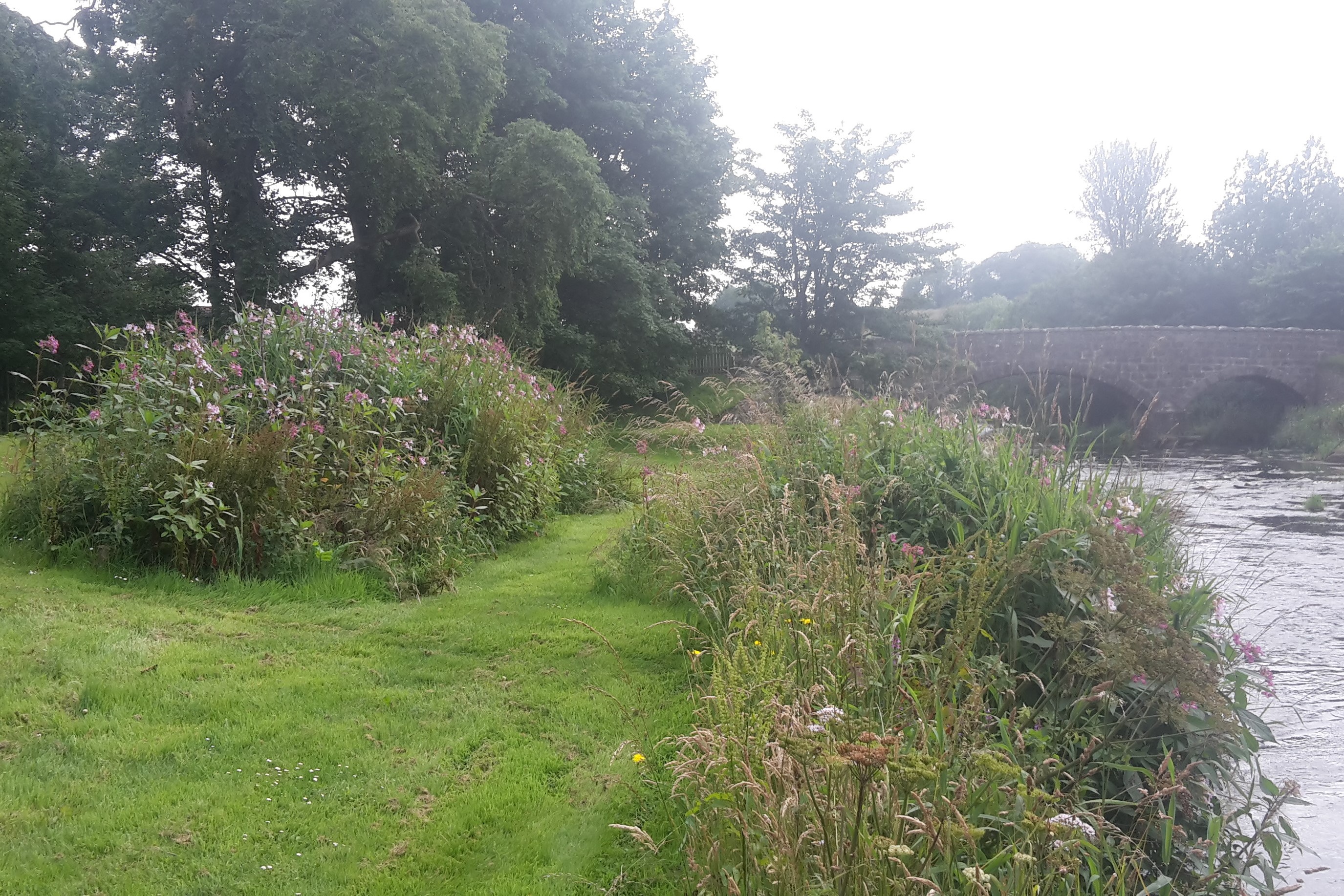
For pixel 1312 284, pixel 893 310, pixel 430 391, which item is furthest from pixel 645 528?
pixel 1312 284

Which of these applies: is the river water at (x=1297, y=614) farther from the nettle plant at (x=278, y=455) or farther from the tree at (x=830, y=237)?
the tree at (x=830, y=237)

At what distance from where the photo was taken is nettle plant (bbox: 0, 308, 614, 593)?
4.79 m

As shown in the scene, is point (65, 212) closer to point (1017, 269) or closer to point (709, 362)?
point (709, 362)

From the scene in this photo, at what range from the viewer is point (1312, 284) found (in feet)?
103

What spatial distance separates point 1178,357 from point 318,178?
2412 cm

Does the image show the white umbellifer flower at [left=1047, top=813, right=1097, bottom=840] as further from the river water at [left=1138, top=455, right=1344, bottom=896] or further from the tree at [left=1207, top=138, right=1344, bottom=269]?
the tree at [left=1207, top=138, right=1344, bottom=269]

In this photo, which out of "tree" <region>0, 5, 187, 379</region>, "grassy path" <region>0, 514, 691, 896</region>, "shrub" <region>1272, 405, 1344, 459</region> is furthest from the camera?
"shrub" <region>1272, 405, 1344, 459</region>

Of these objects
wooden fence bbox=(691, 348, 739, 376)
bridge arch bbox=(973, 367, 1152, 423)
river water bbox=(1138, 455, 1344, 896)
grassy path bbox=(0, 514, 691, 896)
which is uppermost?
wooden fence bbox=(691, 348, 739, 376)

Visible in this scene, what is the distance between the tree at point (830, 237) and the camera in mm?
25000

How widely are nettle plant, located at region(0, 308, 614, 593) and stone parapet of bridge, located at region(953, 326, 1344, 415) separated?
20.8 m

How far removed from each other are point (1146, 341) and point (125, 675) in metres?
27.5

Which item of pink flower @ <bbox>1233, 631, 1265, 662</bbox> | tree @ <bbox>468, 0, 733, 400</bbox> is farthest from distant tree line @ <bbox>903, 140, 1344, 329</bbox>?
pink flower @ <bbox>1233, 631, 1265, 662</bbox>

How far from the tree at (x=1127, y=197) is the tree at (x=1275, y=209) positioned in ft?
6.67

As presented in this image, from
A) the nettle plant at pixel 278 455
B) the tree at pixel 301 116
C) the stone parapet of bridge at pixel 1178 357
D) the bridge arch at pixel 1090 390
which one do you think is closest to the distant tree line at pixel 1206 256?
the bridge arch at pixel 1090 390
